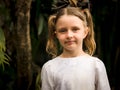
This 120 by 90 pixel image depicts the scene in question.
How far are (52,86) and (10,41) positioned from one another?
3.70 feet

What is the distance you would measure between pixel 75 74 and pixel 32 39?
1.35 m

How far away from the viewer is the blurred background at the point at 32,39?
288 cm

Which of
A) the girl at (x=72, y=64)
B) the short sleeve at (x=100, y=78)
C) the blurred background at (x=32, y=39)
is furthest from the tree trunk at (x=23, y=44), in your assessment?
the short sleeve at (x=100, y=78)

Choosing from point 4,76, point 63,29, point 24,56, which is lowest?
point 4,76

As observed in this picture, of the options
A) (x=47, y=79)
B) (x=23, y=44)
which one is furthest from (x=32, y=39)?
(x=47, y=79)

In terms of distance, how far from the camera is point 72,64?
2.19m

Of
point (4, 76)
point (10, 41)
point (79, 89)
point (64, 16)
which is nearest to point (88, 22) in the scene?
point (64, 16)

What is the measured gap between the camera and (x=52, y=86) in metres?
2.21

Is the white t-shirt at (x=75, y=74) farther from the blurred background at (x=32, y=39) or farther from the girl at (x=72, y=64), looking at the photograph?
the blurred background at (x=32, y=39)

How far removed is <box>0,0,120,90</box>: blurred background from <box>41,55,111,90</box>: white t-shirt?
551 mm

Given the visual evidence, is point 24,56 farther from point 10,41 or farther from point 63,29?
point 63,29

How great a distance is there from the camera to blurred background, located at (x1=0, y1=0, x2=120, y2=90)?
288cm

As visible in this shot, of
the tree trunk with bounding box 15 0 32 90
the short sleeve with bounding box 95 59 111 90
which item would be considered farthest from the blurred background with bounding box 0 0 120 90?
the short sleeve with bounding box 95 59 111 90

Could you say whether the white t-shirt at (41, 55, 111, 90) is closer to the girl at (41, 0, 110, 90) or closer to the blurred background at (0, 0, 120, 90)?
the girl at (41, 0, 110, 90)
